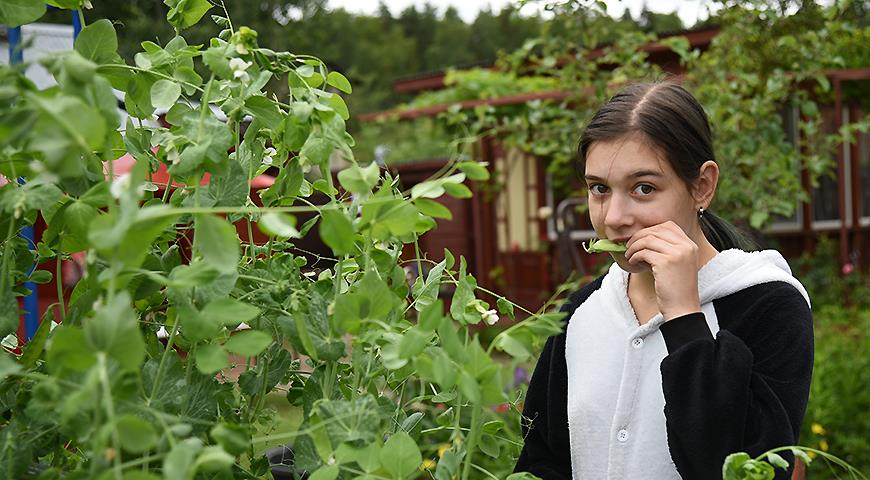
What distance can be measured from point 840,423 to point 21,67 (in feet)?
15.0

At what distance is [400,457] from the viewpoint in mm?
875

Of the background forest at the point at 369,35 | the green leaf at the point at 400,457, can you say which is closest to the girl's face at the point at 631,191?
the green leaf at the point at 400,457

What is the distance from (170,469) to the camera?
25.9 inches

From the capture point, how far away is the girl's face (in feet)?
5.09

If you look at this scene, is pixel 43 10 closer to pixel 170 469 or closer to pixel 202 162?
pixel 202 162

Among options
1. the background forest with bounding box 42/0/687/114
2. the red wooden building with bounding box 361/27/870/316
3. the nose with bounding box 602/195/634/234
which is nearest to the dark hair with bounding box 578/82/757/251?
the nose with bounding box 602/195/634/234

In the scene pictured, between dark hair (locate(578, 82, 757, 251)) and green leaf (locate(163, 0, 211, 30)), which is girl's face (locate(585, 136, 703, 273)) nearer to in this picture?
dark hair (locate(578, 82, 757, 251))

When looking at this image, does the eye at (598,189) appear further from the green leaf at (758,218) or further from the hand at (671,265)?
the green leaf at (758,218)

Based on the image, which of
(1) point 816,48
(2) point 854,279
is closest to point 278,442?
(1) point 816,48

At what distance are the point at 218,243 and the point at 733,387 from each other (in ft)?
2.90

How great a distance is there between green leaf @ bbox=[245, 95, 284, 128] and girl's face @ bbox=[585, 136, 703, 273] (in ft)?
2.16

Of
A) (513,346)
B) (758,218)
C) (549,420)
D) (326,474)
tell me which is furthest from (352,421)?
(758,218)

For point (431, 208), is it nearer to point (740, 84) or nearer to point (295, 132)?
point (295, 132)

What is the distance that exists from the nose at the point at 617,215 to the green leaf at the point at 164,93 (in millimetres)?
740
